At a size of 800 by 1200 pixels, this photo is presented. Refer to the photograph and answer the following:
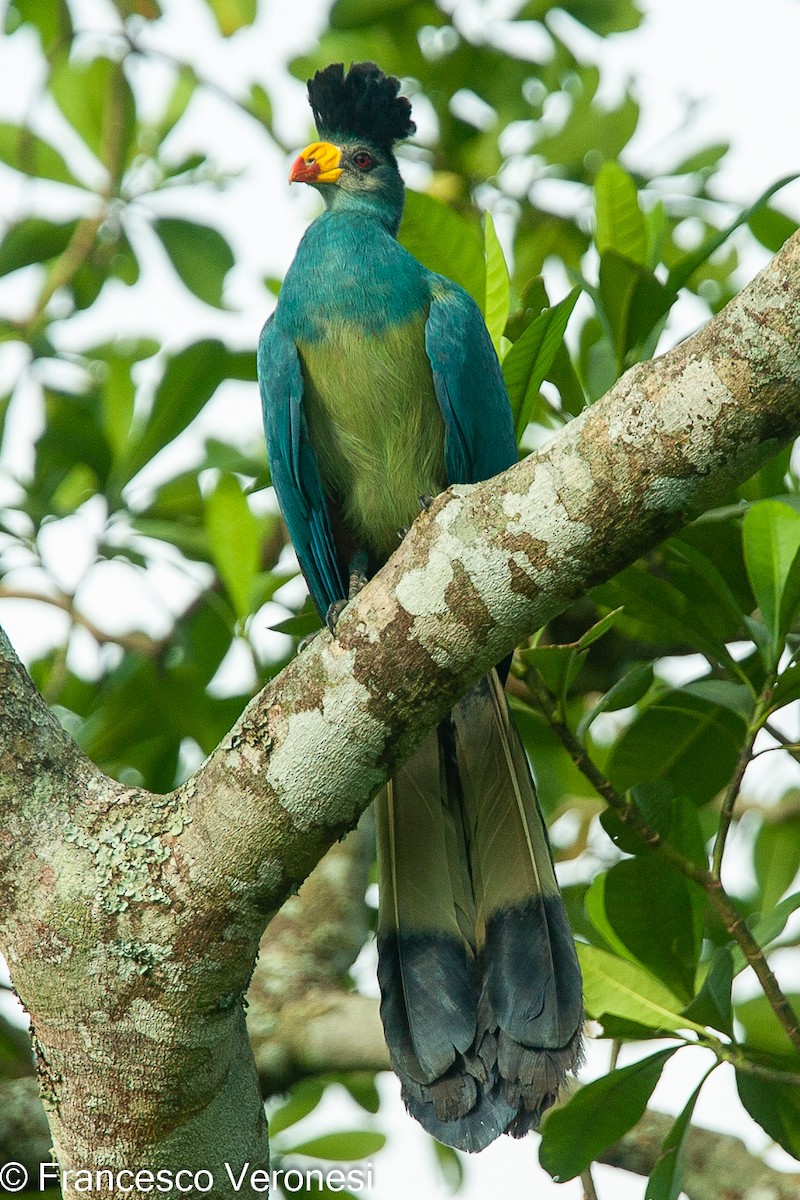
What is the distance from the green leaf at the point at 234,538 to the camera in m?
3.36

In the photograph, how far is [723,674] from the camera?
3158mm

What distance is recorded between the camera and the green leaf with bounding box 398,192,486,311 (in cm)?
316

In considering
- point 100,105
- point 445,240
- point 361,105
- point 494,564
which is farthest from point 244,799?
point 100,105

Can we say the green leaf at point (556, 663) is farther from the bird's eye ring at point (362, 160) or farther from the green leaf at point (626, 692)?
the bird's eye ring at point (362, 160)

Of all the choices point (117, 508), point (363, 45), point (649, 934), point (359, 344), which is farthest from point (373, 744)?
point (363, 45)

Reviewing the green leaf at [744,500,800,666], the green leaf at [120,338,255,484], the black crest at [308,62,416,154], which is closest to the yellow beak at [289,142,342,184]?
the black crest at [308,62,416,154]

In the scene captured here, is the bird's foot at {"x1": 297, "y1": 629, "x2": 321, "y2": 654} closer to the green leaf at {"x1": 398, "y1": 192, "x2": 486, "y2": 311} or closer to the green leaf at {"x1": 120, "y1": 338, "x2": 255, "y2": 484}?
the green leaf at {"x1": 398, "y1": 192, "x2": 486, "y2": 311}

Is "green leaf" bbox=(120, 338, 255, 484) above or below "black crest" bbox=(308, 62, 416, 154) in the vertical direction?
below

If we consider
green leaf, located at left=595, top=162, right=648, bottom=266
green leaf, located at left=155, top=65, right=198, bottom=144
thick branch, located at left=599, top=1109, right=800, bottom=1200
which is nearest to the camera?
thick branch, located at left=599, top=1109, right=800, bottom=1200

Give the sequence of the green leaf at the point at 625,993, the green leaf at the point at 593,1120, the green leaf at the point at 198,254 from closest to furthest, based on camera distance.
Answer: the green leaf at the point at 593,1120 < the green leaf at the point at 625,993 < the green leaf at the point at 198,254

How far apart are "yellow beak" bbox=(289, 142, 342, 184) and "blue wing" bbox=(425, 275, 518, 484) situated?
2.54ft

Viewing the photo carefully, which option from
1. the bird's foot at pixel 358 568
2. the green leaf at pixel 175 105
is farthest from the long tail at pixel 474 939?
the green leaf at pixel 175 105

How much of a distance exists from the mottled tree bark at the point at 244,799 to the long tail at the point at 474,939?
45 centimetres

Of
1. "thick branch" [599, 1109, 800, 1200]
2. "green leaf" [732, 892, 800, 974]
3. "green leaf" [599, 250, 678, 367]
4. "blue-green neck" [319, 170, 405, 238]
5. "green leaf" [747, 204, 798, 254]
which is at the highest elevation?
"blue-green neck" [319, 170, 405, 238]
